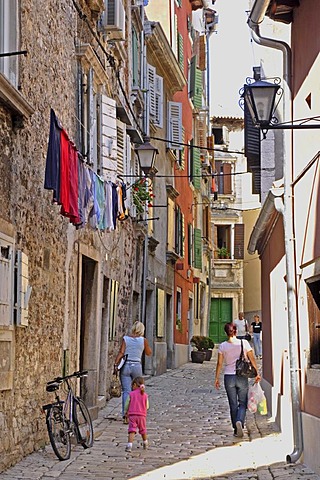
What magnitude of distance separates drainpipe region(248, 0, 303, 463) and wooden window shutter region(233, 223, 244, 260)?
32.5 metres

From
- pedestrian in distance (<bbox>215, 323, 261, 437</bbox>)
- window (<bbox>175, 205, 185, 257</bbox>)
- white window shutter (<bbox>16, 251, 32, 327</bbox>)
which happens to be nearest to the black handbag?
pedestrian in distance (<bbox>215, 323, 261, 437</bbox>)

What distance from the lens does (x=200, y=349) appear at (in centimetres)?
3153

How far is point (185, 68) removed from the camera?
33.8 m

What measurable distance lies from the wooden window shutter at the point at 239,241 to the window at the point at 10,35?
34.9 meters

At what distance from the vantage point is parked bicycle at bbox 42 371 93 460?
408 inches

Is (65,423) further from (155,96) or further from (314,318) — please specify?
(155,96)

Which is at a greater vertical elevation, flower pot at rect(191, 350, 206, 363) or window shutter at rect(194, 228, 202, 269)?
window shutter at rect(194, 228, 202, 269)

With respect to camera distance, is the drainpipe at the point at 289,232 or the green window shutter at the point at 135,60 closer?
the drainpipe at the point at 289,232

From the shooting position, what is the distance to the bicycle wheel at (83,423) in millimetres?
11453

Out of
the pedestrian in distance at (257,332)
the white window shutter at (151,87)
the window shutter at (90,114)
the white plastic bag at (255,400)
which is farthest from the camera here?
the pedestrian in distance at (257,332)

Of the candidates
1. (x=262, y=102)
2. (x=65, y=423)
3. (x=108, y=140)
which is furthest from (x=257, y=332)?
(x=262, y=102)

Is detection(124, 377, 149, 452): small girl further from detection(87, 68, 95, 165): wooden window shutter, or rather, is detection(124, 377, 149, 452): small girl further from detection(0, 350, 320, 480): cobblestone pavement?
detection(87, 68, 95, 165): wooden window shutter

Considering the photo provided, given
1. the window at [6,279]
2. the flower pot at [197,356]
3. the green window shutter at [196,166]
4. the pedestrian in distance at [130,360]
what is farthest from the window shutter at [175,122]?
the window at [6,279]

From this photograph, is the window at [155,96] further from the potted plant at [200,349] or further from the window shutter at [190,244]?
the potted plant at [200,349]
